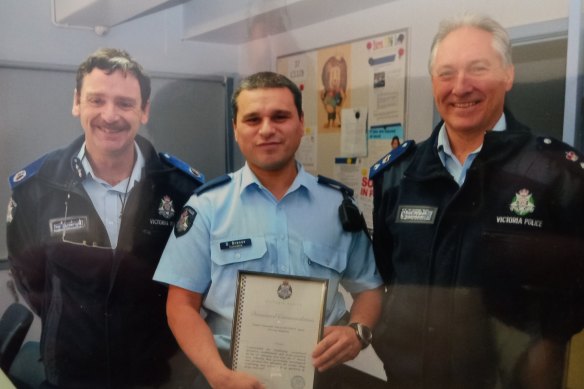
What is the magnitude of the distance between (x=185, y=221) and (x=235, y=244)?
0.11 meters

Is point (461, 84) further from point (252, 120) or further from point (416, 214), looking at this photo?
point (252, 120)

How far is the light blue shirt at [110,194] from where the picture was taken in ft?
3.18

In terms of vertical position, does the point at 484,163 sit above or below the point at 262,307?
above

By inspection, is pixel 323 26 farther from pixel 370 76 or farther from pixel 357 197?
pixel 357 197

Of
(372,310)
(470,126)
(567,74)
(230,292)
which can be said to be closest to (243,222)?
(230,292)

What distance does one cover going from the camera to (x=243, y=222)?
0.93 meters

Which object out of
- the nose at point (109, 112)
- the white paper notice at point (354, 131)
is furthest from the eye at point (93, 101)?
the white paper notice at point (354, 131)

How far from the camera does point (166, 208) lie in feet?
3.26

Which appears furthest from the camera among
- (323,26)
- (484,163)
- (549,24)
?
(323,26)

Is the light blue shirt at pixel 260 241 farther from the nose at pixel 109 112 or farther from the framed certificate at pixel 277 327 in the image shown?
the nose at pixel 109 112

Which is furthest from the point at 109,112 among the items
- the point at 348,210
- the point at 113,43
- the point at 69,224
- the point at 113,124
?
the point at 348,210

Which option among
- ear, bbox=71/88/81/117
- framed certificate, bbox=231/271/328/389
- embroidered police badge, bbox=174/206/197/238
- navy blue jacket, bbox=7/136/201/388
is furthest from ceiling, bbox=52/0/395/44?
framed certificate, bbox=231/271/328/389

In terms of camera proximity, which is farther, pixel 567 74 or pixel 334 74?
pixel 334 74

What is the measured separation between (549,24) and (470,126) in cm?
18
